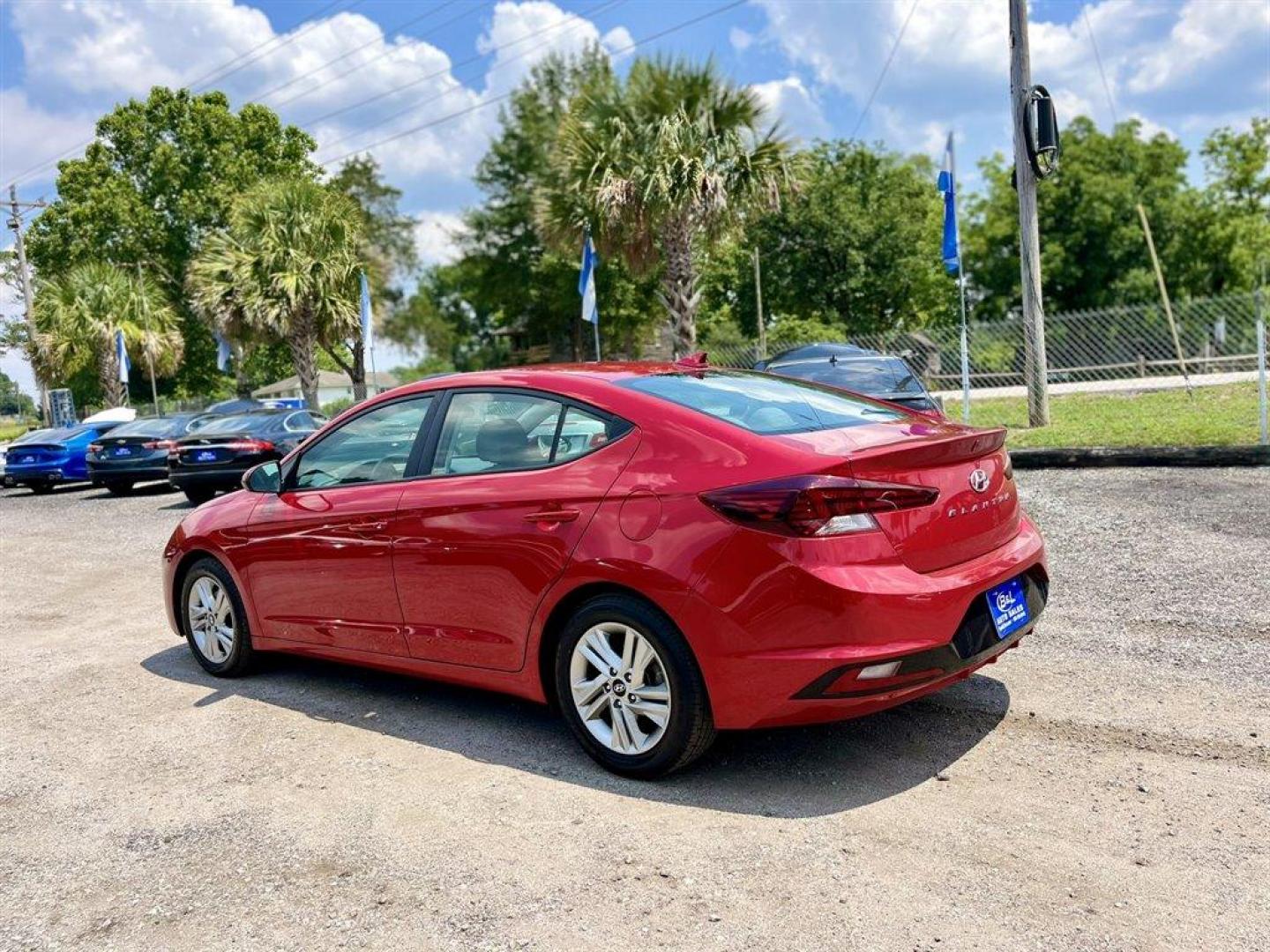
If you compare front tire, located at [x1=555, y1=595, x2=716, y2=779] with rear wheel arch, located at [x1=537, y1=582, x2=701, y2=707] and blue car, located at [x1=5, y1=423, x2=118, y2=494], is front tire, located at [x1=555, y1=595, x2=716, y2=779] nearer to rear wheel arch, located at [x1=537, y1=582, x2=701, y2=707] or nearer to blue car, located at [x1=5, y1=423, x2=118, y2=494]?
rear wheel arch, located at [x1=537, y1=582, x2=701, y2=707]

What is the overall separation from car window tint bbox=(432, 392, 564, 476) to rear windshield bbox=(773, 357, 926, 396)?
6360 millimetres

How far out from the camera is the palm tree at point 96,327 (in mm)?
35469

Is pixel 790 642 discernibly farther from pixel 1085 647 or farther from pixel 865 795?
pixel 1085 647

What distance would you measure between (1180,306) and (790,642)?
17.5m

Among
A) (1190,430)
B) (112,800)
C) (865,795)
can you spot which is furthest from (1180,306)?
(112,800)

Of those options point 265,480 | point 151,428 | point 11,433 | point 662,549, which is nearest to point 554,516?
point 662,549

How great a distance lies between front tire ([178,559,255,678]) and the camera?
17.4 ft

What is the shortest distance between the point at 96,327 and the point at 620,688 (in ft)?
122

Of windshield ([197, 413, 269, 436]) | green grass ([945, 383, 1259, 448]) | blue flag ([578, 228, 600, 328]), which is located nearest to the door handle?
green grass ([945, 383, 1259, 448])

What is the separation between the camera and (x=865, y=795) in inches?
140

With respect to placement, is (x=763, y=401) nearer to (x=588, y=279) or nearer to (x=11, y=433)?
(x=588, y=279)

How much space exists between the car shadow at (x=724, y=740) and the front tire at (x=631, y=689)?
0.14 meters

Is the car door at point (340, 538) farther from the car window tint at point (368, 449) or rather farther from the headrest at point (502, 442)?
the headrest at point (502, 442)

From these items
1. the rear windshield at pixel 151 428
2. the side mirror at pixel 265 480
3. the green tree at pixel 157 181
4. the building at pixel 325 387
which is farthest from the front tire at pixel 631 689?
the building at pixel 325 387
